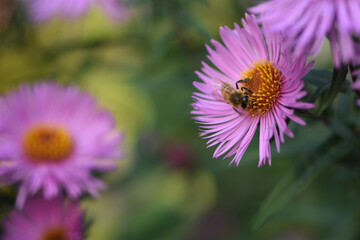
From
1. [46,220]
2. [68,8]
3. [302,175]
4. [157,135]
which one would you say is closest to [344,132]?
[302,175]

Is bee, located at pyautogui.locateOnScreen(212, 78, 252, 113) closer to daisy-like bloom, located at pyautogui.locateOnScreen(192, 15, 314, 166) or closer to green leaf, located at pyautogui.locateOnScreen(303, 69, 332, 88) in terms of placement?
daisy-like bloom, located at pyautogui.locateOnScreen(192, 15, 314, 166)

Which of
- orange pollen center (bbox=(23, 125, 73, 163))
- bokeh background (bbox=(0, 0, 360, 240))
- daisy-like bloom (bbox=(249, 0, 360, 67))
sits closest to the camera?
daisy-like bloom (bbox=(249, 0, 360, 67))

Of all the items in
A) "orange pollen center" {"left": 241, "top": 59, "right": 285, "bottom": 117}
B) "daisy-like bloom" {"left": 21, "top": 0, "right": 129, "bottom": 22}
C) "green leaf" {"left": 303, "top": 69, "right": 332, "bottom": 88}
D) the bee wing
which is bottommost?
"green leaf" {"left": 303, "top": 69, "right": 332, "bottom": 88}

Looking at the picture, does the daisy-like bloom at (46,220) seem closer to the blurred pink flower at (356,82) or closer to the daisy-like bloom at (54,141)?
the daisy-like bloom at (54,141)

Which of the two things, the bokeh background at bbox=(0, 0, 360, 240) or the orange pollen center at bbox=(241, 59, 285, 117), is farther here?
the bokeh background at bbox=(0, 0, 360, 240)

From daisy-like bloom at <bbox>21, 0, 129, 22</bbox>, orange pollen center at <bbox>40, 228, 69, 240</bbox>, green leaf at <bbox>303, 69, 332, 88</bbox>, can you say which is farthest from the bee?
daisy-like bloom at <bbox>21, 0, 129, 22</bbox>

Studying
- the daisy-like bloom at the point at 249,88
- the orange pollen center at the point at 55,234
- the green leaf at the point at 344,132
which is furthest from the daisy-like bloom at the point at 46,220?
the green leaf at the point at 344,132

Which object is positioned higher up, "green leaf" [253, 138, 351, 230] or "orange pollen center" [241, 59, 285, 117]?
"orange pollen center" [241, 59, 285, 117]

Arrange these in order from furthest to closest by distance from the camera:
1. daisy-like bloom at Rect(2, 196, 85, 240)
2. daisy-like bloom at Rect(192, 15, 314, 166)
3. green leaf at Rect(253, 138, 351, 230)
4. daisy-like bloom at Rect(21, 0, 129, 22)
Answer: daisy-like bloom at Rect(21, 0, 129, 22), daisy-like bloom at Rect(2, 196, 85, 240), green leaf at Rect(253, 138, 351, 230), daisy-like bloom at Rect(192, 15, 314, 166)
